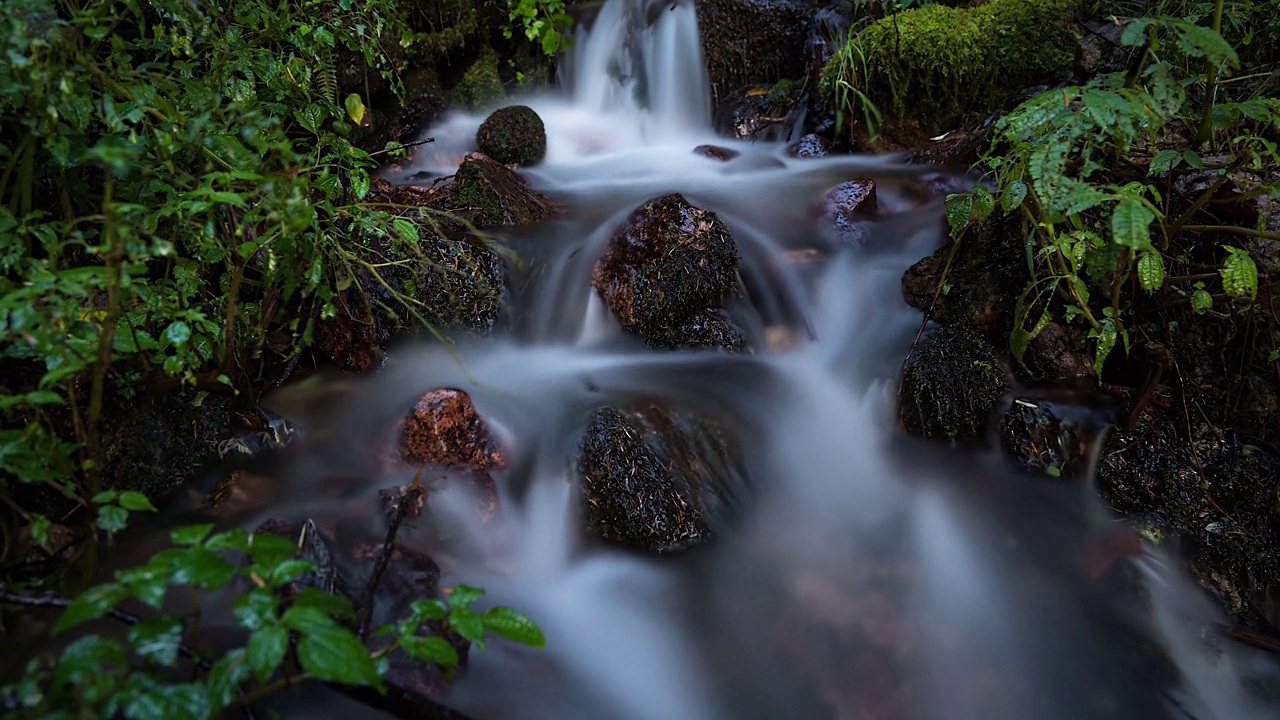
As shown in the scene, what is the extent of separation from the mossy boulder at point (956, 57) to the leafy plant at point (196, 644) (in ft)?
15.7

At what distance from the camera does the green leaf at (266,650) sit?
118 cm

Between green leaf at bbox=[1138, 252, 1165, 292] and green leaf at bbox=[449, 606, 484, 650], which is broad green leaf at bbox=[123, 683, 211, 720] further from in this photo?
green leaf at bbox=[1138, 252, 1165, 292]

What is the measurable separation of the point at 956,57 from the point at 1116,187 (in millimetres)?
3140

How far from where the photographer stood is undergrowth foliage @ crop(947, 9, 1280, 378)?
6.87ft

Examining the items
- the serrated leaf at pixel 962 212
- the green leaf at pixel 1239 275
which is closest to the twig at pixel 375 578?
the serrated leaf at pixel 962 212

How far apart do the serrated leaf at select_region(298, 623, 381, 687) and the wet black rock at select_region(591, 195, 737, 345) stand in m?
2.27

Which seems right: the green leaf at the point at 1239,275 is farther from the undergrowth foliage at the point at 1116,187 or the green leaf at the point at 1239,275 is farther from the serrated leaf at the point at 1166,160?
the serrated leaf at the point at 1166,160

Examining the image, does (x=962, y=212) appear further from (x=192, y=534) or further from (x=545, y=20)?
(x=545, y=20)

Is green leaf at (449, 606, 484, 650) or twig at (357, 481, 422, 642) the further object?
twig at (357, 481, 422, 642)

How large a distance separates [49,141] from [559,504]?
187cm

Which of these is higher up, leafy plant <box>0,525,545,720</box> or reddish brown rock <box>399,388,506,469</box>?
leafy plant <box>0,525,545,720</box>

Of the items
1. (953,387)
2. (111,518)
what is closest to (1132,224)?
(953,387)

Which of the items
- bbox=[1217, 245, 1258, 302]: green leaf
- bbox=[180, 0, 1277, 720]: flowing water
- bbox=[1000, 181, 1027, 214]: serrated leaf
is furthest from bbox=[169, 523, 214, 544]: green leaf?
bbox=[1217, 245, 1258, 302]: green leaf

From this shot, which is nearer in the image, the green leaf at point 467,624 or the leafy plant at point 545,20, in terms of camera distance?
the green leaf at point 467,624
